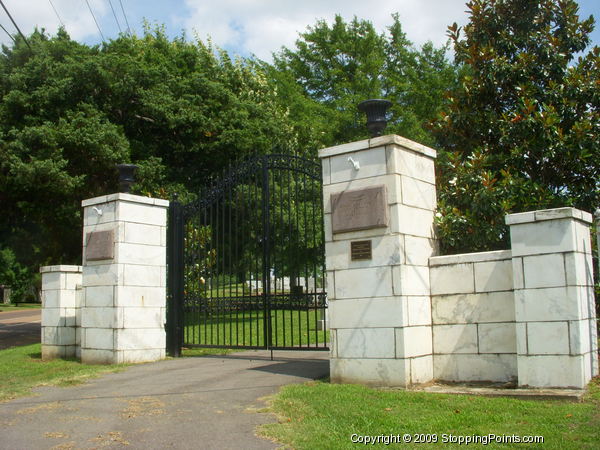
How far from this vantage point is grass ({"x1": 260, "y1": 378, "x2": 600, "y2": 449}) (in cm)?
451

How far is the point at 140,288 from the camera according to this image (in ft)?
32.1

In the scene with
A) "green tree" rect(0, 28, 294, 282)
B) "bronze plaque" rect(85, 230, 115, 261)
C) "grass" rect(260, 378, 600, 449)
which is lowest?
"grass" rect(260, 378, 600, 449)

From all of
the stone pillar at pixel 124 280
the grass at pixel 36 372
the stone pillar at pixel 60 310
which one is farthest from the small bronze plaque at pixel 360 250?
the stone pillar at pixel 60 310

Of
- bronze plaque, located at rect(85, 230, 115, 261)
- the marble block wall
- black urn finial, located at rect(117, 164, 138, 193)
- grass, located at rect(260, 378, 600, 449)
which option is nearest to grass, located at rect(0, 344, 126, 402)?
bronze plaque, located at rect(85, 230, 115, 261)

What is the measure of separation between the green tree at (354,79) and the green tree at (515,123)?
411 inches

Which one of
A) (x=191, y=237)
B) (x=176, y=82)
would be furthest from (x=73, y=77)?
(x=191, y=237)

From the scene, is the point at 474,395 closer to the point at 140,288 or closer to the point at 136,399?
the point at 136,399

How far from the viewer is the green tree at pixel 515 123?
8.08m

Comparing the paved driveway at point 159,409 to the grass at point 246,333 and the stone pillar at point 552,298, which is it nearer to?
the grass at point 246,333

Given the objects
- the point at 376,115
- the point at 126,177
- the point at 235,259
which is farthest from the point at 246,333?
the point at 376,115

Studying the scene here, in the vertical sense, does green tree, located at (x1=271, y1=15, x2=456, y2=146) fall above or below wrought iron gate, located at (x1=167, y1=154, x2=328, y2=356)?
above

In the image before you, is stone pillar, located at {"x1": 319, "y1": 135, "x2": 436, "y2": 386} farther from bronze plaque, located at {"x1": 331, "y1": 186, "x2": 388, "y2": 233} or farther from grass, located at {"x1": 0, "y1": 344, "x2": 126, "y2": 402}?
grass, located at {"x1": 0, "y1": 344, "x2": 126, "y2": 402}

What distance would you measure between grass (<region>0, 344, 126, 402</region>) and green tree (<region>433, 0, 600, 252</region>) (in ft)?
17.5

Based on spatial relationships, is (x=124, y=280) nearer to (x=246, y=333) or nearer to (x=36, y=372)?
(x=36, y=372)
